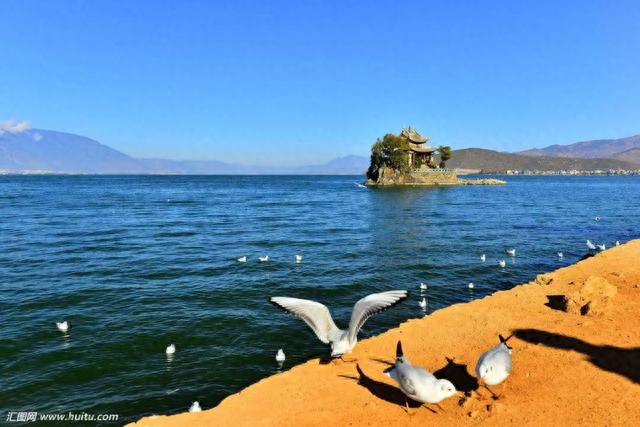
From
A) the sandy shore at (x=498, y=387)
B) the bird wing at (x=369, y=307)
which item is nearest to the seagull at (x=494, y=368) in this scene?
the sandy shore at (x=498, y=387)

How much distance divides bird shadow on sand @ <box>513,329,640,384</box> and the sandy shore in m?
0.02

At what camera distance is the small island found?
10038cm

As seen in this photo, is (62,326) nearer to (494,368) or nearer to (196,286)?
(196,286)

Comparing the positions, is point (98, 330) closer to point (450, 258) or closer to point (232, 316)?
point (232, 316)

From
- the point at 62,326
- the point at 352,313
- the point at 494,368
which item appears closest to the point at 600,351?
the point at 494,368

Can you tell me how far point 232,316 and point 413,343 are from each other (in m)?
6.85

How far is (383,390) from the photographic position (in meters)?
8.23

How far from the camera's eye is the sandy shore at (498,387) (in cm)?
725

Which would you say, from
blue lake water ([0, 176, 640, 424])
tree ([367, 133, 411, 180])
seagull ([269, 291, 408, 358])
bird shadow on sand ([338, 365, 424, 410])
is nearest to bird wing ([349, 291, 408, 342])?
seagull ([269, 291, 408, 358])

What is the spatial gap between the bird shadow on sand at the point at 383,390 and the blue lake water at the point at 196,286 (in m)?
3.00

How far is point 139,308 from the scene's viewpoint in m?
15.0

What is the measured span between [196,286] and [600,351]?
14648mm

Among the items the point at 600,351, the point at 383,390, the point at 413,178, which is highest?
the point at 413,178

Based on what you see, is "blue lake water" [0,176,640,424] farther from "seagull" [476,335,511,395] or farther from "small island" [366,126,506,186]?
"small island" [366,126,506,186]
